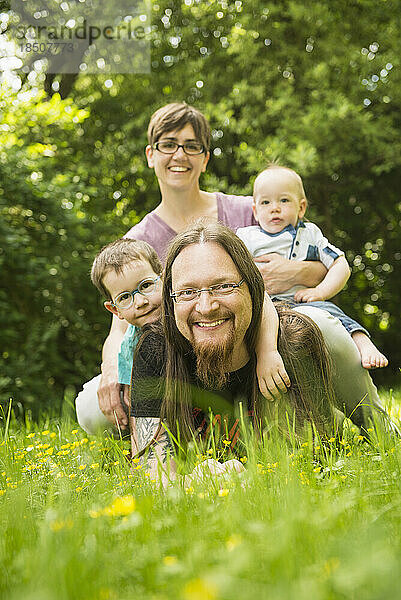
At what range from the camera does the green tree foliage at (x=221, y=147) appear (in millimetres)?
5879

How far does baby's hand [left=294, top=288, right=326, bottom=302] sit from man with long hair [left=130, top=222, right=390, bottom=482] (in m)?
0.49

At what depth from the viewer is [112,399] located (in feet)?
9.91

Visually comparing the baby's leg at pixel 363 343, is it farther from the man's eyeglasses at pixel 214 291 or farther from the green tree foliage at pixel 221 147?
the green tree foliage at pixel 221 147

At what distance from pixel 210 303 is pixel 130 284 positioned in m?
0.70

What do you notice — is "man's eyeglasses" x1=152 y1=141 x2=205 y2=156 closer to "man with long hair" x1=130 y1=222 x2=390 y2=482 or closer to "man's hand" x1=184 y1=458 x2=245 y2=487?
"man with long hair" x1=130 y1=222 x2=390 y2=482

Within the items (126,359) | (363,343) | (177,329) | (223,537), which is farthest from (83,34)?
(223,537)

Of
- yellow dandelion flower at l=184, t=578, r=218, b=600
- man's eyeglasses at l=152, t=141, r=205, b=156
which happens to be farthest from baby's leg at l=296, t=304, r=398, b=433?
yellow dandelion flower at l=184, t=578, r=218, b=600

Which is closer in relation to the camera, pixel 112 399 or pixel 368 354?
pixel 368 354

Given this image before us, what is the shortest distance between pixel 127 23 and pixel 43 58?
4.50 ft

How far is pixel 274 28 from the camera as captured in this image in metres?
7.64

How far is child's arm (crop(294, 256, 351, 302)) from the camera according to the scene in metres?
3.13

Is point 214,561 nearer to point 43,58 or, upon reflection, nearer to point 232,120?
point 232,120

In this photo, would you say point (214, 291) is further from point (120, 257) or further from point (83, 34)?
point (83, 34)

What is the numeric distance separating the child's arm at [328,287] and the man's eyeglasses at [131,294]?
2.53ft
